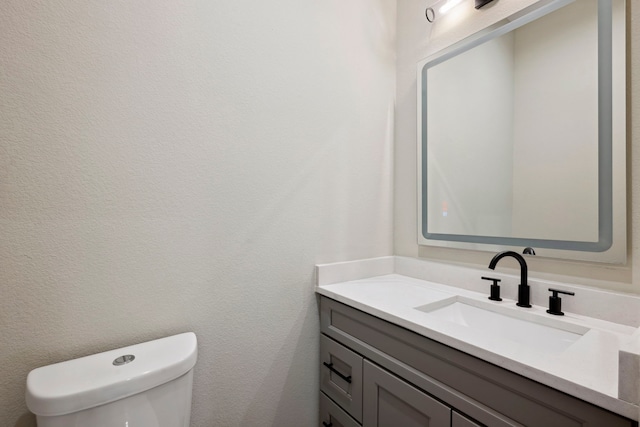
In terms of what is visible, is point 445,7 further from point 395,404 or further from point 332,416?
point 332,416

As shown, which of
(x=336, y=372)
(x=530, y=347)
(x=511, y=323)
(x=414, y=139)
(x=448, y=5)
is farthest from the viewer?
(x=414, y=139)

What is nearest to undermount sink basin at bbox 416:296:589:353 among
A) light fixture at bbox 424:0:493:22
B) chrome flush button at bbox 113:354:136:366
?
chrome flush button at bbox 113:354:136:366

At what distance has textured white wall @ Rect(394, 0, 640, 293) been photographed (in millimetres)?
873

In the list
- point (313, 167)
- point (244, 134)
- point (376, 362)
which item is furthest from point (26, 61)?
point (376, 362)

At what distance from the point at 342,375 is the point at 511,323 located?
0.66 metres

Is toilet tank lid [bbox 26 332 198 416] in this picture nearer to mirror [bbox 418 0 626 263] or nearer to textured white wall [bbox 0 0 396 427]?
textured white wall [bbox 0 0 396 427]

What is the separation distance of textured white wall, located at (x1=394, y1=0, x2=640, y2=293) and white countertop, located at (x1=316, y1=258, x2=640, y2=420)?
15 cm

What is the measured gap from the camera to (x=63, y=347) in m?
0.84

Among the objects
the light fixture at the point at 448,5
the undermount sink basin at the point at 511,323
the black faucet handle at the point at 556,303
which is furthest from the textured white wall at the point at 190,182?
the black faucet handle at the point at 556,303

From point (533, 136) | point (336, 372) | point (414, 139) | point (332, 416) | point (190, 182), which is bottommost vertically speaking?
point (332, 416)

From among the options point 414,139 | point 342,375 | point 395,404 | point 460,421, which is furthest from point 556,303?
point 414,139

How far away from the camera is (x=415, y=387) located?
88 centimetres

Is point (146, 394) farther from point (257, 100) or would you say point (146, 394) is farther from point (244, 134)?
point (257, 100)

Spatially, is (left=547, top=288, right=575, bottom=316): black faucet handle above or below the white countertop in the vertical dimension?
above
